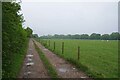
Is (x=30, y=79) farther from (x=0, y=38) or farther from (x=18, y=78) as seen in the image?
(x=0, y=38)

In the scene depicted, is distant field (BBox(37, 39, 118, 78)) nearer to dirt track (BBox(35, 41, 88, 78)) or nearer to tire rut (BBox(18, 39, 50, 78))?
dirt track (BBox(35, 41, 88, 78))

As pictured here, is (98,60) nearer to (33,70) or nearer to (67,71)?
(67,71)

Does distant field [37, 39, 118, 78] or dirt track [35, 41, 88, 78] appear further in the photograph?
distant field [37, 39, 118, 78]

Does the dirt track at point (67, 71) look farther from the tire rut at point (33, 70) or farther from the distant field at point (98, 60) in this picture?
the tire rut at point (33, 70)

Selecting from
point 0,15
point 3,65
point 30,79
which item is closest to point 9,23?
point 0,15

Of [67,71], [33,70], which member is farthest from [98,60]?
[33,70]

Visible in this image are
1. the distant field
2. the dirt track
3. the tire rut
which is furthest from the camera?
the distant field

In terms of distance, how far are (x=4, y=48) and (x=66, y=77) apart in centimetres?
323

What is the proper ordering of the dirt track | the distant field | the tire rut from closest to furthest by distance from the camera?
the tire rut
the dirt track
the distant field

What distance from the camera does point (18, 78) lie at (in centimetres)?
1024

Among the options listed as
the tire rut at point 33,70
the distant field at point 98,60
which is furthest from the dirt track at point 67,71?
the tire rut at point 33,70

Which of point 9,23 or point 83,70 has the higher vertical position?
point 9,23

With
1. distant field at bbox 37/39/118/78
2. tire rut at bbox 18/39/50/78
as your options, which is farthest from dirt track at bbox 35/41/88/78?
tire rut at bbox 18/39/50/78

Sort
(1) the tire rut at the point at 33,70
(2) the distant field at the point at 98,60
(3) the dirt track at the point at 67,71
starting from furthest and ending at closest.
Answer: (2) the distant field at the point at 98,60, (3) the dirt track at the point at 67,71, (1) the tire rut at the point at 33,70
